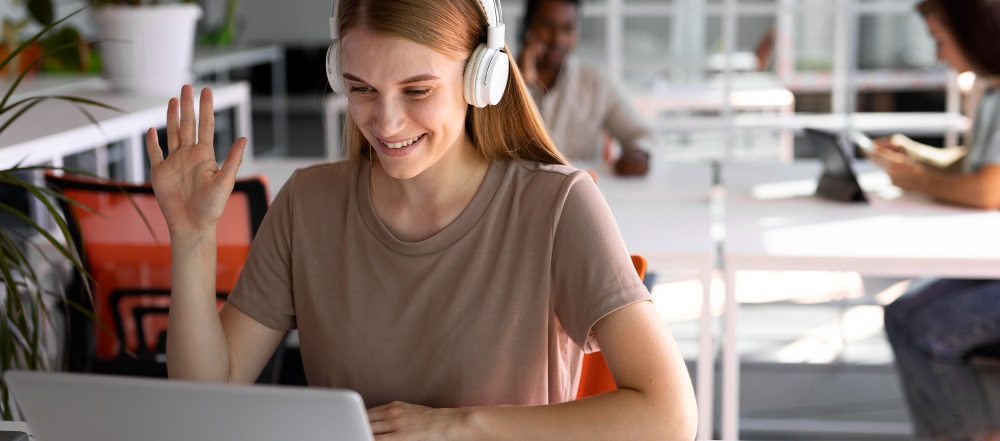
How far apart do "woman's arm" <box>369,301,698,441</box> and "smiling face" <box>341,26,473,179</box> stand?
0.97 feet

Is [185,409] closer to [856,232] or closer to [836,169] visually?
[856,232]

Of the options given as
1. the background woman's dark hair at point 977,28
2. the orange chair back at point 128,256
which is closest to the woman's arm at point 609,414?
the orange chair back at point 128,256

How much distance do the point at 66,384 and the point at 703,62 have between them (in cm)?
564

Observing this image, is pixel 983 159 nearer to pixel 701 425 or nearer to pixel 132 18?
pixel 701 425

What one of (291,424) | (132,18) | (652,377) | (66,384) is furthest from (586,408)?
(132,18)

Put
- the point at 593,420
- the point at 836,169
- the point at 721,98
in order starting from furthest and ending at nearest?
1. the point at 721,98
2. the point at 836,169
3. the point at 593,420

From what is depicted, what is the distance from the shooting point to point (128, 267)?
206 centimetres

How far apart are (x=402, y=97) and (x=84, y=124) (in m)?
1.34

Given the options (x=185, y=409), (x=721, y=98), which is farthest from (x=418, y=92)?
(x=721, y=98)

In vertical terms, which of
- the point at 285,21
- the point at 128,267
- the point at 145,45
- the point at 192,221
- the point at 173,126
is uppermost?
the point at 285,21

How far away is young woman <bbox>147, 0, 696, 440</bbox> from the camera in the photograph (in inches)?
45.9

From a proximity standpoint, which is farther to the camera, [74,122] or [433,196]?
[74,122]

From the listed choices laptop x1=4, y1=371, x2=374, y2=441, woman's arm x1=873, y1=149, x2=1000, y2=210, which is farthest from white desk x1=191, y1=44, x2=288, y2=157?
laptop x1=4, y1=371, x2=374, y2=441

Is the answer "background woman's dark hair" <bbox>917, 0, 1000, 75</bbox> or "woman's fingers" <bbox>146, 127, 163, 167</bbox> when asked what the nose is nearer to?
"woman's fingers" <bbox>146, 127, 163, 167</bbox>
